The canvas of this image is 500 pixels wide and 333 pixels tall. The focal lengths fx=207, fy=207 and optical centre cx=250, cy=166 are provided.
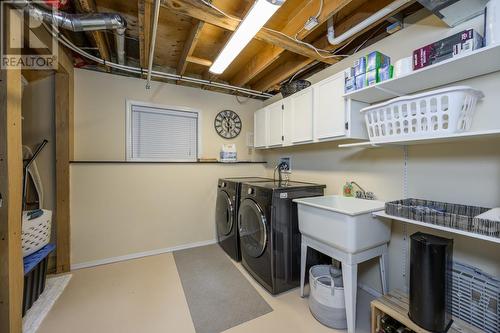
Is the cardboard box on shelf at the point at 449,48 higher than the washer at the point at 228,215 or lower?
higher

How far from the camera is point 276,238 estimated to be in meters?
1.94

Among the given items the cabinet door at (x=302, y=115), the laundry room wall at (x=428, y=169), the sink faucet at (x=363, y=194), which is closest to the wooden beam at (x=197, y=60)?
the cabinet door at (x=302, y=115)

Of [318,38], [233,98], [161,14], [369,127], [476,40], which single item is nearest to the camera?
[476,40]

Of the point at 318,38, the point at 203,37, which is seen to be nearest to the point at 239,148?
the point at 203,37

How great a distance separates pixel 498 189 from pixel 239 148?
2887 millimetres

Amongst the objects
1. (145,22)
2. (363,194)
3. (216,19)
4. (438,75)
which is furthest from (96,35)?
(363,194)

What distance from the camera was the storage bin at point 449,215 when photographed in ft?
3.37

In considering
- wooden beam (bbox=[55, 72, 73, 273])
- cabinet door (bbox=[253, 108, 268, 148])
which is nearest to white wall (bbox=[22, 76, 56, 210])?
wooden beam (bbox=[55, 72, 73, 273])

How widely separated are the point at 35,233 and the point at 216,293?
1.69m

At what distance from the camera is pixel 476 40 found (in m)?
1.14

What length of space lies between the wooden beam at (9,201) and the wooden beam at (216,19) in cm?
101

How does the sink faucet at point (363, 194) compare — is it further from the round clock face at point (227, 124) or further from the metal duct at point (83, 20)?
the metal duct at point (83, 20)

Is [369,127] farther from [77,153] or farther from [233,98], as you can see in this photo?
[77,153]

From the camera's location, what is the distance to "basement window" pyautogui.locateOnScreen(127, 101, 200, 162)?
9.35 feet
